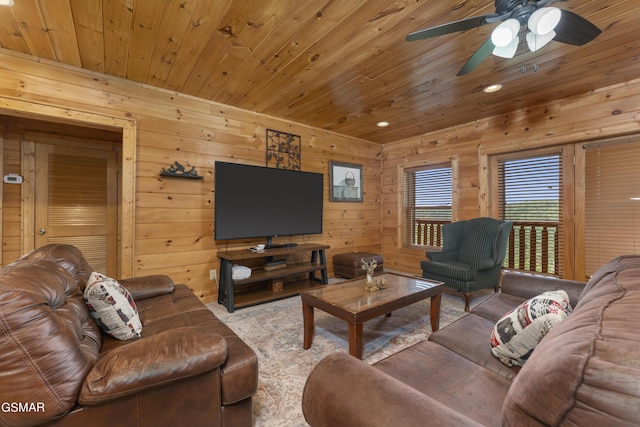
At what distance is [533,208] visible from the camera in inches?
141

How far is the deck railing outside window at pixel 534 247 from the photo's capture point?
3430 mm

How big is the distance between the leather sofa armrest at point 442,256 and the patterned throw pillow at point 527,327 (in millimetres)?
2251

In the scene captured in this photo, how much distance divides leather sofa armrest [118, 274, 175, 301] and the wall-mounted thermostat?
2.67m

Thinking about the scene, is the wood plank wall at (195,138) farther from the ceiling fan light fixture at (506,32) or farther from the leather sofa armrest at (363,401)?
the leather sofa armrest at (363,401)

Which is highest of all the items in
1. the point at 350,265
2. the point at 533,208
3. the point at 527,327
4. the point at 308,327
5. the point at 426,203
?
the point at 426,203

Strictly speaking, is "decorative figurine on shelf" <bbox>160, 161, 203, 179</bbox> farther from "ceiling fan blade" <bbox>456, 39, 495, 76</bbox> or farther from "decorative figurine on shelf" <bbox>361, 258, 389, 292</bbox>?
"ceiling fan blade" <bbox>456, 39, 495, 76</bbox>

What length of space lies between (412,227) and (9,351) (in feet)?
16.1

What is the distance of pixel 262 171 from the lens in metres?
3.43

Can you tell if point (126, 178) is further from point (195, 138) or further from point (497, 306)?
point (497, 306)

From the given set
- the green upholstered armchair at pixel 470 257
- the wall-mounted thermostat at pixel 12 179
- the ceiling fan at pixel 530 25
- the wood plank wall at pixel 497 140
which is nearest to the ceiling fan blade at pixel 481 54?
the ceiling fan at pixel 530 25

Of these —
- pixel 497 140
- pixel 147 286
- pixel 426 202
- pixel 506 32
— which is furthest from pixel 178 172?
pixel 497 140

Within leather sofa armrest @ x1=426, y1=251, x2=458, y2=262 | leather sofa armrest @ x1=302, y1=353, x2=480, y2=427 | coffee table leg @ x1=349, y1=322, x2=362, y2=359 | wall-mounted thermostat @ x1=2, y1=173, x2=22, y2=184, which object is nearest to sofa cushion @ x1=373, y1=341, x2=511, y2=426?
leather sofa armrest @ x1=302, y1=353, x2=480, y2=427

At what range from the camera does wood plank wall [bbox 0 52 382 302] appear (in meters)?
2.49

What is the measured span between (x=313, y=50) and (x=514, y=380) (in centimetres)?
249
